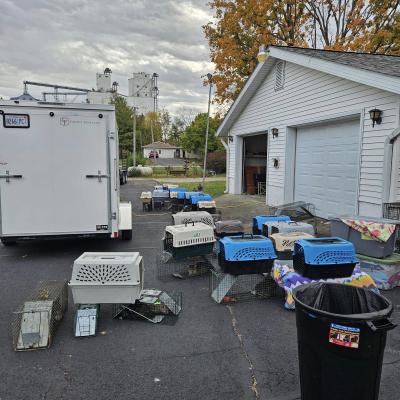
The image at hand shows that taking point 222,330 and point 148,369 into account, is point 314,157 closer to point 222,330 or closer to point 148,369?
point 222,330

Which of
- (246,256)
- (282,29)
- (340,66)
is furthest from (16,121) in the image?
(282,29)

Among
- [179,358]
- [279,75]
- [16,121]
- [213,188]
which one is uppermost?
[279,75]

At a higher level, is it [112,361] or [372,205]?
[372,205]

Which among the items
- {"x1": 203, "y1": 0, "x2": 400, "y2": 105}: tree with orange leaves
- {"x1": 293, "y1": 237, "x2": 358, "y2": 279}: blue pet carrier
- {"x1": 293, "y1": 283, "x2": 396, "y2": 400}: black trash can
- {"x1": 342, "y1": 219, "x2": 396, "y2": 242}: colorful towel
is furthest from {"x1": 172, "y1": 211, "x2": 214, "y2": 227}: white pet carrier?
{"x1": 203, "y1": 0, "x2": 400, "y2": 105}: tree with orange leaves

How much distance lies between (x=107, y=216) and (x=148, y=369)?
353 cm

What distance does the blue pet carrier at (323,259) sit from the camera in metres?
3.75

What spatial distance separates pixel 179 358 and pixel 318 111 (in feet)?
25.0

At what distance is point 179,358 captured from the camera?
2994mm

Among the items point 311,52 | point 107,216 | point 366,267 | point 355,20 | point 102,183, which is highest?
point 355,20

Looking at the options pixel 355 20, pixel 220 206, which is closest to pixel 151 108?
pixel 355 20

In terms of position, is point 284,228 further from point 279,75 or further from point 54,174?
point 279,75

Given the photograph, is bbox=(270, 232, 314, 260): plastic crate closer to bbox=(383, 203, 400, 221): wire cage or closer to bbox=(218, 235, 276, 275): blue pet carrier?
bbox=(218, 235, 276, 275): blue pet carrier

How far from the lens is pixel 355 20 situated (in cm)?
1881

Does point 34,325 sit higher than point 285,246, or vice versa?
point 285,246
